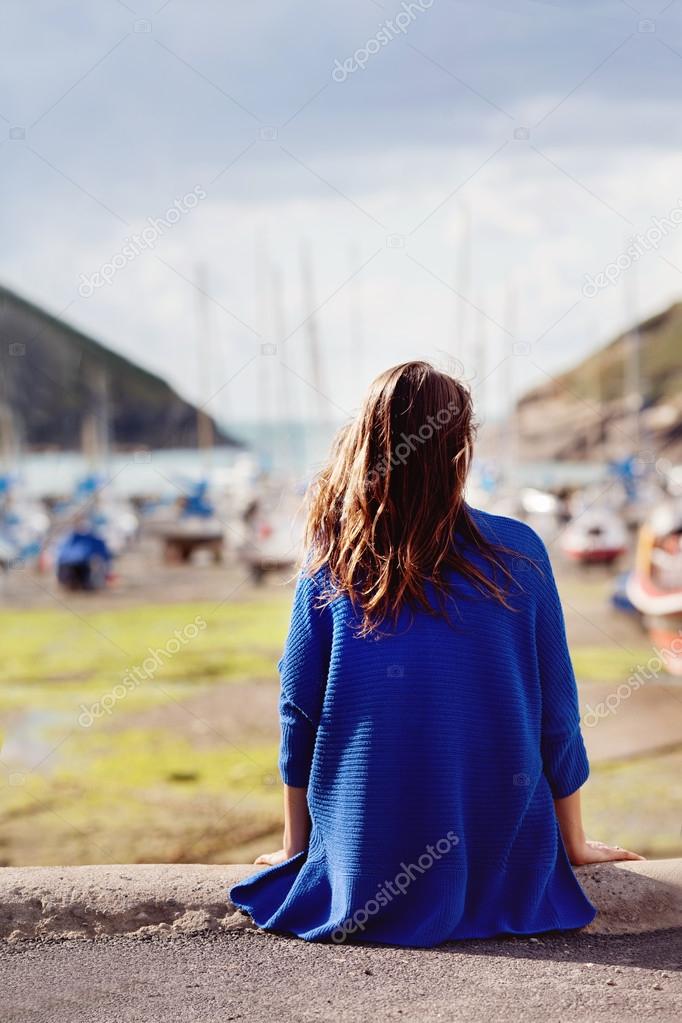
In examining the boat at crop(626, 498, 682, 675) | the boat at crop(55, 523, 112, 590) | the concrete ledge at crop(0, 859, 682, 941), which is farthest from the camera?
the boat at crop(55, 523, 112, 590)

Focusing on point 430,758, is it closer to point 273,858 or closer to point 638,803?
point 273,858

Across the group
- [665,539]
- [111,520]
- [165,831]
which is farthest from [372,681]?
[111,520]

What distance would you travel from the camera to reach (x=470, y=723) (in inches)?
79.8

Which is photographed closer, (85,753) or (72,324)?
(85,753)

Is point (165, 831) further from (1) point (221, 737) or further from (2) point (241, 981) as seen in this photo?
(2) point (241, 981)

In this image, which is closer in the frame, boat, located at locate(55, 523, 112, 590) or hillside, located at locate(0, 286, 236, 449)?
boat, located at locate(55, 523, 112, 590)

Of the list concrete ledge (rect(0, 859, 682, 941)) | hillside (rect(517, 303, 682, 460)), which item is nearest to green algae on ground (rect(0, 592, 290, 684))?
concrete ledge (rect(0, 859, 682, 941))

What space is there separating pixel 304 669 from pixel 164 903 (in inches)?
23.7

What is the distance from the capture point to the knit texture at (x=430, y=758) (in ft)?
6.59

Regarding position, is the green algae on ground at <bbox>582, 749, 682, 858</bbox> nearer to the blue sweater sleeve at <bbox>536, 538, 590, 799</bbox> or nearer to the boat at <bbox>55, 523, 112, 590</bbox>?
the blue sweater sleeve at <bbox>536, 538, 590, 799</bbox>

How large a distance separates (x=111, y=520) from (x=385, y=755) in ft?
85.1

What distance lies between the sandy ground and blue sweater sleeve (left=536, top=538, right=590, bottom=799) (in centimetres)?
32

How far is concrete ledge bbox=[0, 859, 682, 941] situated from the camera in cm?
221

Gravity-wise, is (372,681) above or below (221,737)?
above
